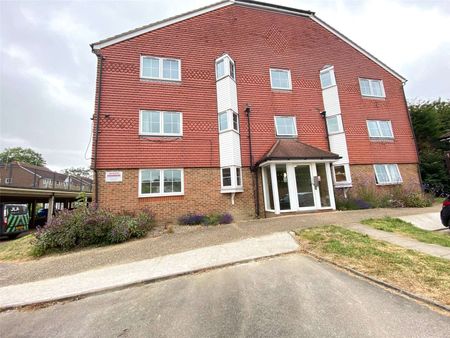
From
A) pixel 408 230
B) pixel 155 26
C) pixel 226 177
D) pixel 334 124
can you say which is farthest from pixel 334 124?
pixel 155 26

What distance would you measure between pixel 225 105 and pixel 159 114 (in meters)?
3.69

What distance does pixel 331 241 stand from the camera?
19.8 feet

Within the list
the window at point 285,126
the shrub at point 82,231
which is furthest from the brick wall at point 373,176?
the shrub at point 82,231

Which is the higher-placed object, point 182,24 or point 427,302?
point 182,24

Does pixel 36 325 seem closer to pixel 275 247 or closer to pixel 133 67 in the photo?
pixel 275 247

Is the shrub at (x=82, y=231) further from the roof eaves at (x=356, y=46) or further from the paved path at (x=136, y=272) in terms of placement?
the roof eaves at (x=356, y=46)

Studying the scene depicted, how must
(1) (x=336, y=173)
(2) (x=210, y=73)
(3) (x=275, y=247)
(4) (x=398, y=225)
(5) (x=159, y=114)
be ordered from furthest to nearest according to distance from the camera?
(1) (x=336, y=173), (2) (x=210, y=73), (5) (x=159, y=114), (4) (x=398, y=225), (3) (x=275, y=247)

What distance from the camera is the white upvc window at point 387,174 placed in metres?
14.3

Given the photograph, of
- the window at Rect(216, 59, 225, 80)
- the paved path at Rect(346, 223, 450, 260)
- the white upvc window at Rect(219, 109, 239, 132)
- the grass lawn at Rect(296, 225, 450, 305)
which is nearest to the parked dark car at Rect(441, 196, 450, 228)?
the paved path at Rect(346, 223, 450, 260)

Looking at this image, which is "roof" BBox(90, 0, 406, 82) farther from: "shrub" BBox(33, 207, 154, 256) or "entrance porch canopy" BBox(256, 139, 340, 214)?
"entrance porch canopy" BBox(256, 139, 340, 214)

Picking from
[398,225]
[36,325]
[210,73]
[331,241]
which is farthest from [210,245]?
[210,73]

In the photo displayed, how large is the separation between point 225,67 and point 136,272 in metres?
11.4

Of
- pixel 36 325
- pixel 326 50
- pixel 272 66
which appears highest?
pixel 326 50

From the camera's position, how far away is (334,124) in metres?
14.5
